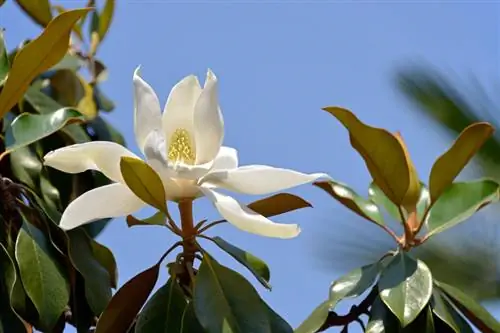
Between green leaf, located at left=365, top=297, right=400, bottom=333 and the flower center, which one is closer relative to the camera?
the flower center

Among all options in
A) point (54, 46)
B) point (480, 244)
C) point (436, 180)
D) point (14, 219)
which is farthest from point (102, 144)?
point (480, 244)

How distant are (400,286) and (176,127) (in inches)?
13.3

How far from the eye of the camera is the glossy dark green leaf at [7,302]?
1171 millimetres

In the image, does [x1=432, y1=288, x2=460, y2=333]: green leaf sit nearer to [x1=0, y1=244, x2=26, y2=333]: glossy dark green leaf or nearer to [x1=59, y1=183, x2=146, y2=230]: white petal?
[x1=59, y1=183, x2=146, y2=230]: white petal

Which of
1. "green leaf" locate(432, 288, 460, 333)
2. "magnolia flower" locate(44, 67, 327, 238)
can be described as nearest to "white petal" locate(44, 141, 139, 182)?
"magnolia flower" locate(44, 67, 327, 238)

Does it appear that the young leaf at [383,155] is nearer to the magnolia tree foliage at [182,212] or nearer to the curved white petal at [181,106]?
the magnolia tree foliage at [182,212]

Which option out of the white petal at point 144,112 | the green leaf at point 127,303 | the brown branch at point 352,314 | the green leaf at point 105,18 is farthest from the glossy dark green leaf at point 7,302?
the green leaf at point 105,18

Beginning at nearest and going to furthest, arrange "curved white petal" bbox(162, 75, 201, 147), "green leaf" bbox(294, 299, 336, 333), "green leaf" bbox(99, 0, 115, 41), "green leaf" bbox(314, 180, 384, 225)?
1. "curved white petal" bbox(162, 75, 201, 147)
2. "green leaf" bbox(294, 299, 336, 333)
3. "green leaf" bbox(314, 180, 384, 225)
4. "green leaf" bbox(99, 0, 115, 41)

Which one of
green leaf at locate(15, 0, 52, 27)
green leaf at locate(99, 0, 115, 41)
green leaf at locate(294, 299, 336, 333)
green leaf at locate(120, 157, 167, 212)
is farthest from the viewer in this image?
green leaf at locate(99, 0, 115, 41)

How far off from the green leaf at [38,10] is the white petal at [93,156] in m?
0.73

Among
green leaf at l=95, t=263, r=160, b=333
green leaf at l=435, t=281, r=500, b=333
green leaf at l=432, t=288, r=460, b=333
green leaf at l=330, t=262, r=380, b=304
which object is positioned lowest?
green leaf at l=435, t=281, r=500, b=333

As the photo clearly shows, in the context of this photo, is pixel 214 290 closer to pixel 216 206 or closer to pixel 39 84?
pixel 216 206

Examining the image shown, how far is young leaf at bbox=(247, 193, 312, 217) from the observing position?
Answer: 1107mm

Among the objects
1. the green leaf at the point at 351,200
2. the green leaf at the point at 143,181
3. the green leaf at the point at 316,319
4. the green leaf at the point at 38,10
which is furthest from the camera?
the green leaf at the point at 38,10
